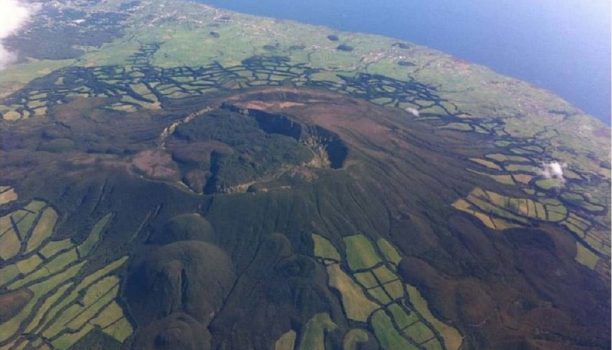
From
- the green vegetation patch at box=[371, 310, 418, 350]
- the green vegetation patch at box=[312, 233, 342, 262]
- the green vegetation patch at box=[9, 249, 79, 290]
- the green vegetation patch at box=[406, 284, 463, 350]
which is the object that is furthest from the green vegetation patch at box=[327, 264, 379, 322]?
the green vegetation patch at box=[9, 249, 79, 290]

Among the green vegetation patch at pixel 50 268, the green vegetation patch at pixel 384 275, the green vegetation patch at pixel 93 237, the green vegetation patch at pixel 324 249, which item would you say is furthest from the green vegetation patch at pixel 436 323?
the green vegetation patch at pixel 50 268

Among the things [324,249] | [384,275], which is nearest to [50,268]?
[324,249]

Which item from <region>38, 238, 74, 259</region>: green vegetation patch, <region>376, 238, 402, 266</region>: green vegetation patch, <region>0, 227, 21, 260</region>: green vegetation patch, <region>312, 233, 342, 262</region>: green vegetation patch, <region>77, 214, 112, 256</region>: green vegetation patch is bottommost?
<region>0, 227, 21, 260</region>: green vegetation patch

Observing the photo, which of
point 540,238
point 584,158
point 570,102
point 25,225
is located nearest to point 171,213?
point 25,225

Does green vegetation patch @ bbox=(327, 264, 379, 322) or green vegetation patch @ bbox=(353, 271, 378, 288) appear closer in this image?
green vegetation patch @ bbox=(327, 264, 379, 322)

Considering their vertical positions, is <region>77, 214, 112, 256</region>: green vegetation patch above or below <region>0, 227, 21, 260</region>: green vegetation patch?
above

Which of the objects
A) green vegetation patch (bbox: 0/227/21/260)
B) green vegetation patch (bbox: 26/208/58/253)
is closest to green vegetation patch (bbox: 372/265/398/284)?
green vegetation patch (bbox: 26/208/58/253)

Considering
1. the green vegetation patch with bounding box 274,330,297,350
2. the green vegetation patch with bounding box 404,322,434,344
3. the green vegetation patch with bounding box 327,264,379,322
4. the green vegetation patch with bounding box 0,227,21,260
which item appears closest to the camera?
the green vegetation patch with bounding box 274,330,297,350

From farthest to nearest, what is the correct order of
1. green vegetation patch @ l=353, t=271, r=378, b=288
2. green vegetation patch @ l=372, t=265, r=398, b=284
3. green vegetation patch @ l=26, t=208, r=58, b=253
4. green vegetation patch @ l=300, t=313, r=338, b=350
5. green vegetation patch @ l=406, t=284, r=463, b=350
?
green vegetation patch @ l=26, t=208, r=58, b=253
green vegetation patch @ l=372, t=265, r=398, b=284
green vegetation patch @ l=353, t=271, r=378, b=288
green vegetation patch @ l=406, t=284, r=463, b=350
green vegetation patch @ l=300, t=313, r=338, b=350

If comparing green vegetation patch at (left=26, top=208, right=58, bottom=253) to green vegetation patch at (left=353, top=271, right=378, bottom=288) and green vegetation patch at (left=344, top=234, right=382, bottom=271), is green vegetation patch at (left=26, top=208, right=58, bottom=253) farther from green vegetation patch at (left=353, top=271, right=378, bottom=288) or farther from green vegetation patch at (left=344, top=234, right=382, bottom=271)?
green vegetation patch at (left=353, top=271, right=378, bottom=288)

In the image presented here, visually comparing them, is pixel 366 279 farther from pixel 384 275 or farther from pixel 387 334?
pixel 387 334

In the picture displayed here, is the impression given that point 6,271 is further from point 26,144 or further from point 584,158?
point 584,158
